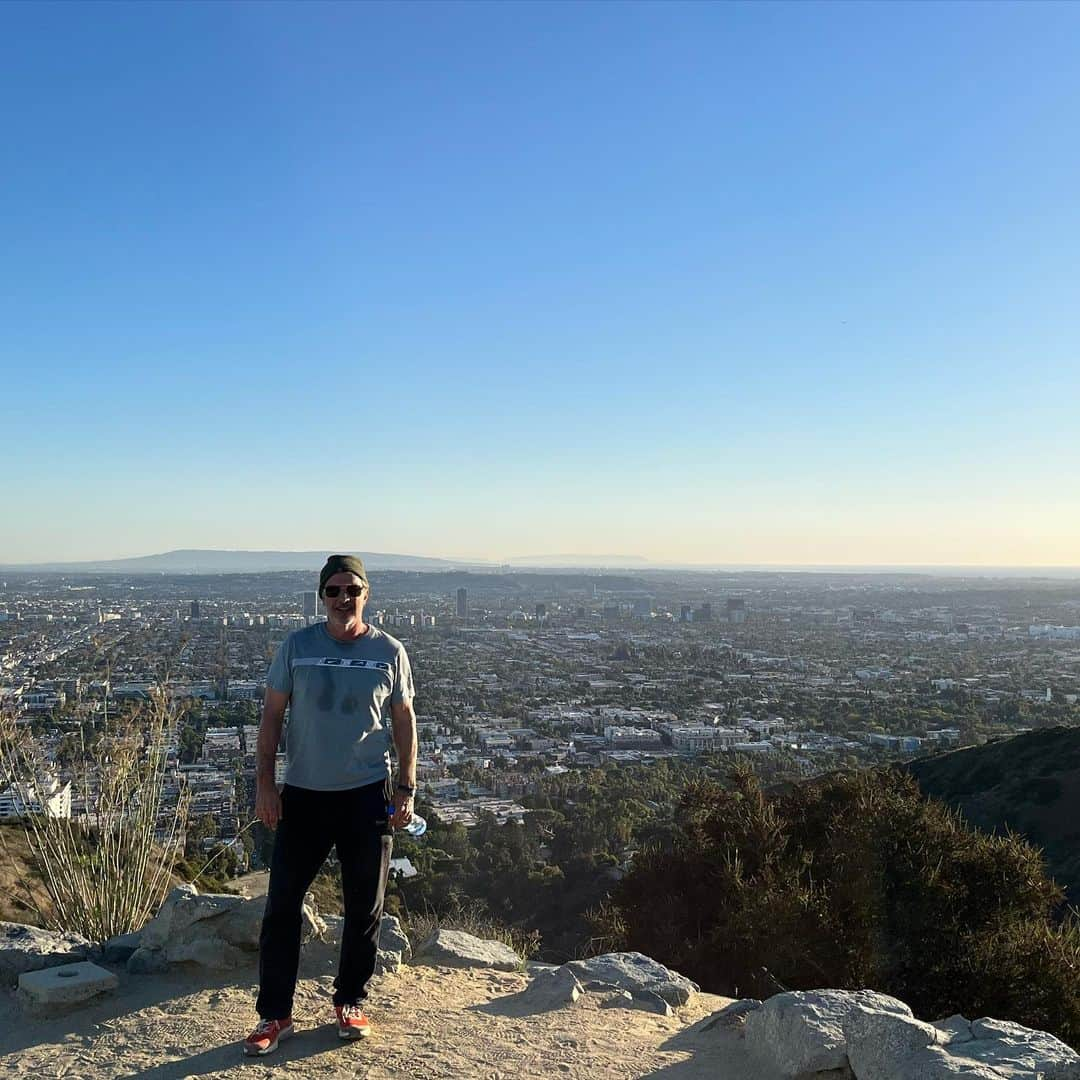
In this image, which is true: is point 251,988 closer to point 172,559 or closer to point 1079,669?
point 1079,669

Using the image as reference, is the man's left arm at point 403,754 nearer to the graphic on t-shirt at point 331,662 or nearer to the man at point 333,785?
the man at point 333,785

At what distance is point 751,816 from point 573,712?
30.4 m

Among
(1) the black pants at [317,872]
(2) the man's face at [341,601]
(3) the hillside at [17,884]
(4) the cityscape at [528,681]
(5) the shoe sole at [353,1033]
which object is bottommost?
(4) the cityscape at [528,681]

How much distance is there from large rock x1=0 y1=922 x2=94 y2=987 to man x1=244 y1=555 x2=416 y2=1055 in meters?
1.62

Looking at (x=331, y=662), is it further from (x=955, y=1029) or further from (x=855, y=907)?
(x=855, y=907)

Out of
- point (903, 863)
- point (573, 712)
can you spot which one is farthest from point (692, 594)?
point (903, 863)

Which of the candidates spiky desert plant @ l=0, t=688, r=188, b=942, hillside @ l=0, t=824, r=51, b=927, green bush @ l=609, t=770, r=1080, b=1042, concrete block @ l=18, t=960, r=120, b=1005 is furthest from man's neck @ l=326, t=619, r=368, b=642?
hillside @ l=0, t=824, r=51, b=927

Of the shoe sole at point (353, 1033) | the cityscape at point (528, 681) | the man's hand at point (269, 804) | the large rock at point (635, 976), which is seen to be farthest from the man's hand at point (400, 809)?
the cityscape at point (528, 681)

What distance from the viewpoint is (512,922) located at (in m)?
12.4

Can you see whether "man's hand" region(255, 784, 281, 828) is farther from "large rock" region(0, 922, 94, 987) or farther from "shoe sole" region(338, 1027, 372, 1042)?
"large rock" region(0, 922, 94, 987)

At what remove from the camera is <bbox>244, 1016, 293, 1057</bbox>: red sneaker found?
339 cm

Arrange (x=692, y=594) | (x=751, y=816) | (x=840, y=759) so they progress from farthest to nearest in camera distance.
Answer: (x=692, y=594)
(x=840, y=759)
(x=751, y=816)

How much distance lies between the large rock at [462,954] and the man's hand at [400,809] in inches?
60.1

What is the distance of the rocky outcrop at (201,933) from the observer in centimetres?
439
